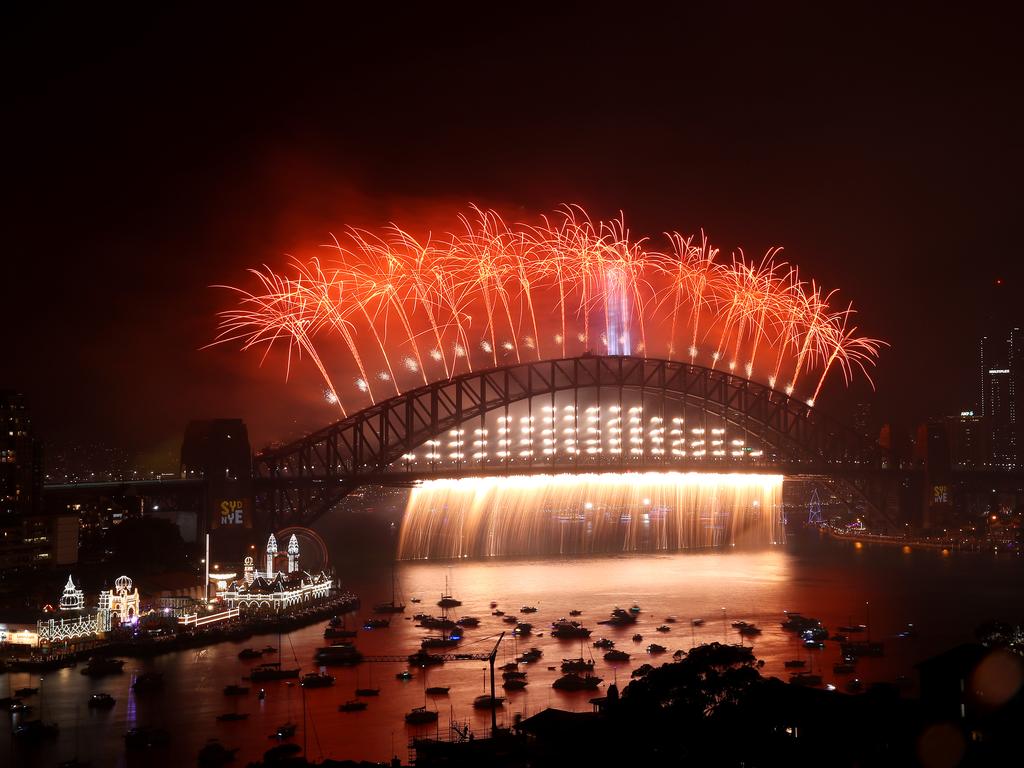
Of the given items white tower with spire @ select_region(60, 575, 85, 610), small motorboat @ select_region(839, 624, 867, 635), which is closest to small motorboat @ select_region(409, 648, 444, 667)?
white tower with spire @ select_region(60, 575, 85, 610)

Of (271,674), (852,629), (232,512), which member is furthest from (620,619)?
(232,512)

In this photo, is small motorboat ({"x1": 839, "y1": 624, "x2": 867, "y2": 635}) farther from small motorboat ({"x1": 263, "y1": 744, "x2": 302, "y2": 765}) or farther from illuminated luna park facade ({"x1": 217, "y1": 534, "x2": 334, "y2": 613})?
small motorboat ({"x1": 263, "y1": 744, "x2": 302, "y2": 765})

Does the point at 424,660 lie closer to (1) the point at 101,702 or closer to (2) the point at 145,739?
(1) the point at 101,702

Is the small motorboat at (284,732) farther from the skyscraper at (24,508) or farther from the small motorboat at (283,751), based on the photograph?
the skyscraper at (24,508)

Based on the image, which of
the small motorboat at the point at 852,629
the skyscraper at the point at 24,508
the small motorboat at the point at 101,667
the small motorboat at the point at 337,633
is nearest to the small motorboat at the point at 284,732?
the small motorboat at the point at 101,667

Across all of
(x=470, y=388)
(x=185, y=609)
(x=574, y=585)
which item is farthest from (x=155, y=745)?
(x=470, y=388)
